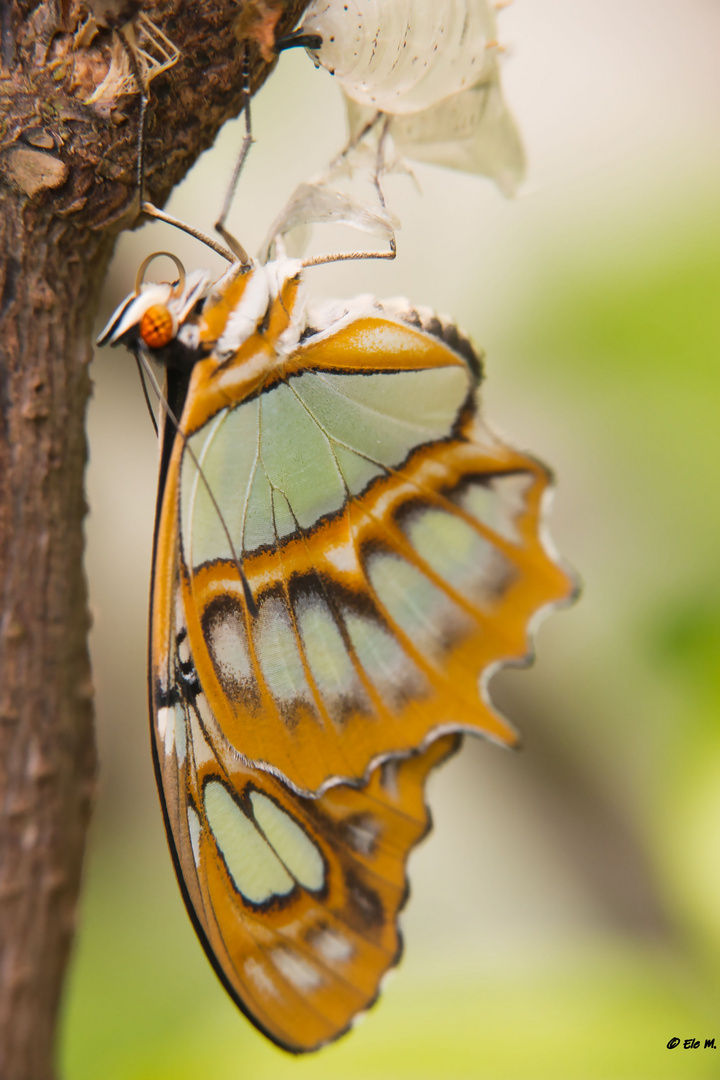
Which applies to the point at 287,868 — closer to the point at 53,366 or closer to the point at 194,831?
the point at 194,831

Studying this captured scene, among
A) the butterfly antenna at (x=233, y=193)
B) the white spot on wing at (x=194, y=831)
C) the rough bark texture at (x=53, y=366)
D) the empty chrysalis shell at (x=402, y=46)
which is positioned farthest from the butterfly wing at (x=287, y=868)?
the empty chrysalis shell at (x=402, y=46)

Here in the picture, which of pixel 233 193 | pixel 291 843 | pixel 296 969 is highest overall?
pixel 233 193

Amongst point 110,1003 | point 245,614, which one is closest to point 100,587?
point 110,1003

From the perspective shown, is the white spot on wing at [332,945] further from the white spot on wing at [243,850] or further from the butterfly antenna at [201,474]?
the butterfly antenna at [201,474]

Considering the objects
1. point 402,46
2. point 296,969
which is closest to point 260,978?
point 296,969

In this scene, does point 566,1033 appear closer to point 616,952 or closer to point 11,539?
point 616,952

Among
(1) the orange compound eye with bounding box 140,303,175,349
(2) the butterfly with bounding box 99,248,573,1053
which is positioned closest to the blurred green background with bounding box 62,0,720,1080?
(2) the butterfly with bounding box 99,248,573,1053
